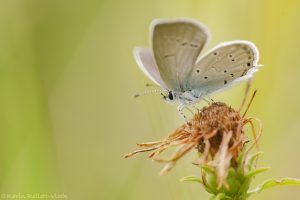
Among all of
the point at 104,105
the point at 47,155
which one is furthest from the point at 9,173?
the point at 104,105

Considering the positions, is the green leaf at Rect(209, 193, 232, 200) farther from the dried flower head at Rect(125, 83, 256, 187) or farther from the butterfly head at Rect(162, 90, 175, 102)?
the butterfly head at Rect(162, 90, 175, 102)

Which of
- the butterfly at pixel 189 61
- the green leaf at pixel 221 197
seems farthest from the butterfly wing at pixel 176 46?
the green leaf at pixel 221 197

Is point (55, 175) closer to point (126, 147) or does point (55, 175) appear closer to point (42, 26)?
point (126, 147)

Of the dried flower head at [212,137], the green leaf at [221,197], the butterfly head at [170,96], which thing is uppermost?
the butterfly head at [170,96]

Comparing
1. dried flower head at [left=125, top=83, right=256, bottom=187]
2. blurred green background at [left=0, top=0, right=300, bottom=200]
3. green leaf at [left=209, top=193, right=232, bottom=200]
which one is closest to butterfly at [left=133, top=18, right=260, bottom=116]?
dried flower head at [left=125, top=83, right=256, bottom=187]

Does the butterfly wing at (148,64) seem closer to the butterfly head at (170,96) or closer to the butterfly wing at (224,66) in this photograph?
the butterfly head at (170,96)

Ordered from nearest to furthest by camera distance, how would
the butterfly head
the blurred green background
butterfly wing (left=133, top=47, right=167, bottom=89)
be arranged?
butterfly wing (left=133, top=47, right=167, bottom=89)
the butterfly head
the blurred green background

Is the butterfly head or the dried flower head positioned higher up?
the butterfly head
